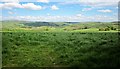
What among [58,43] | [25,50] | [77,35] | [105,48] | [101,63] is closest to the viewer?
[101,63]

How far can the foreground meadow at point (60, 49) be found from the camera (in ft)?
27.9

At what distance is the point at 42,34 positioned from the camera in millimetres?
12430

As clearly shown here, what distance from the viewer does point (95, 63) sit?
8094 millimetres

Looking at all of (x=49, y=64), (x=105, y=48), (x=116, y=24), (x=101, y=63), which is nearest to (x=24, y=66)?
(x=49, y=64)

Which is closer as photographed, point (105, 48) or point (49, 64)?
point (49, 64)

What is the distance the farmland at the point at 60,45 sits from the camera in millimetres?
8617

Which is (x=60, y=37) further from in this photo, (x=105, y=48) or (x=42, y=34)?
(x=105, y=48)

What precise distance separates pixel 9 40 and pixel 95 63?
16.4 feet

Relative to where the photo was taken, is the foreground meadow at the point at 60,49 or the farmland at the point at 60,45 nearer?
the foreground meadow at the point at 60,49

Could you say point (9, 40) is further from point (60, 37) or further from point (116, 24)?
point (116, 24)

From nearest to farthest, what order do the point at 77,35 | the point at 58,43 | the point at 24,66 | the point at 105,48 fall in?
the point at 24,66
the point at 105,48
the point at 58,43
the point at 77,35

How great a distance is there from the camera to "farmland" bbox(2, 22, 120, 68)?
8.62 meters

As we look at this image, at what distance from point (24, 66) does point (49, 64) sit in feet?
2.91

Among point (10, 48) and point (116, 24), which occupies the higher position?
point (116, 24)
